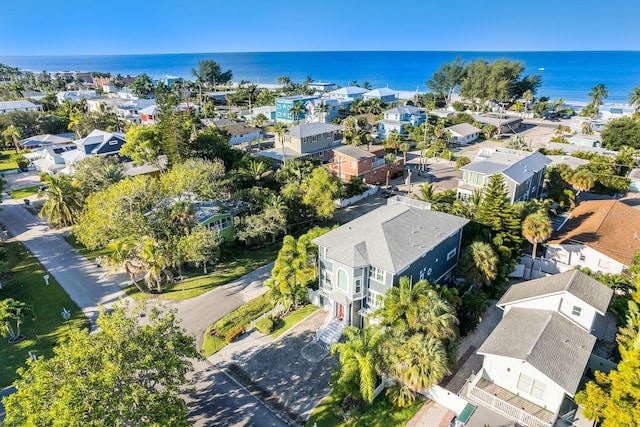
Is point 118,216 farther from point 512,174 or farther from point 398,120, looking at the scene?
point 398,120

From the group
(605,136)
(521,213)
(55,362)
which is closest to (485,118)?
(605,136)

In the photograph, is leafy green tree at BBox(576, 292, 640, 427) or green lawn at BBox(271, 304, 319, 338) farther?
green lawn at BBox(271, 304, 319, 338)

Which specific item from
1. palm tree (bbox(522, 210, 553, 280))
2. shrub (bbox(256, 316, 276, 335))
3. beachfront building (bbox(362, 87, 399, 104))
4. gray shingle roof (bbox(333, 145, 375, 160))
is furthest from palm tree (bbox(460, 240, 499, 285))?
beachfront building (bbox(362, 87, 399, 104))

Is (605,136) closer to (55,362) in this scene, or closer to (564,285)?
(564,285)

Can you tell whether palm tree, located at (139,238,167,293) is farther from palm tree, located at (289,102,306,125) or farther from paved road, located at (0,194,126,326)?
palm tree, located at (289,102,306,125)

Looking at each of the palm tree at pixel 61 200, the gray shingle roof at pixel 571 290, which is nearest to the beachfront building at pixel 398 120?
the palm tree at pixel 61 200

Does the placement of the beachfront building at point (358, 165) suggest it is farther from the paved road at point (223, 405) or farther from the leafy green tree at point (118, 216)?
the paved road at point (223, 405)
